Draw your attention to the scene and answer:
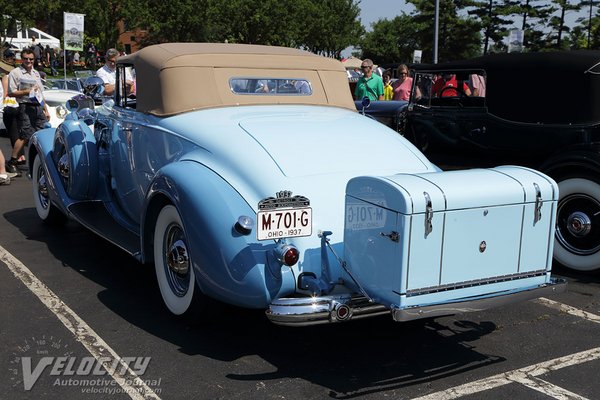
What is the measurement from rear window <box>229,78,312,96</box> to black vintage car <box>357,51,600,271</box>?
196 centimetres

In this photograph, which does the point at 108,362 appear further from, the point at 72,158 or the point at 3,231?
the point at 3,231

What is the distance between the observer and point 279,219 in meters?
3.39

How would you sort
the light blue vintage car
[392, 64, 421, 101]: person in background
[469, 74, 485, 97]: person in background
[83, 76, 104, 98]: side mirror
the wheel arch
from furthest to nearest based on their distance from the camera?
1. [392, 64, 421, 101]: person in background
2. [469, 74, 485, 97]: person in background
3. [83, 76, 104, 98]: side mirror
4. the wheel arch
5. the light blue vintage car

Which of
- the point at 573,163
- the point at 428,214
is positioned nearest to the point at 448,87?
the point at 573,163

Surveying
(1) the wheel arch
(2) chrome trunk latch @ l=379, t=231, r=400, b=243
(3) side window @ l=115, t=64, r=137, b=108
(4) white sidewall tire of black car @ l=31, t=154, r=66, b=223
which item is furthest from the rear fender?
(4) white sidewall tire of black car @ l=31, t=154, r=66, b=223

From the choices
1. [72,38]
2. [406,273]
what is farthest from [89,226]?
[72,38]

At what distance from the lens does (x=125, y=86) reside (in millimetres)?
5559

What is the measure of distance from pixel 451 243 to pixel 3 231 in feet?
16.1

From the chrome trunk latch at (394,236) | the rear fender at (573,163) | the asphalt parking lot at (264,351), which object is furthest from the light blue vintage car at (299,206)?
the rear fender at (573,163)

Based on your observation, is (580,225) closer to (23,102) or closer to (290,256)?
(290,256)

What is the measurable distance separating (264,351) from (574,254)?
3.05 meters

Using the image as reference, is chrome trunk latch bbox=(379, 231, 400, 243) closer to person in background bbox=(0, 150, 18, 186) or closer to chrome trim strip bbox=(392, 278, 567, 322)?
chrome trim strip bbox=(392, 278, 567, 322)

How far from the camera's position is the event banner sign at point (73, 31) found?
671 inches

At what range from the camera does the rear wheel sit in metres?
3.88
